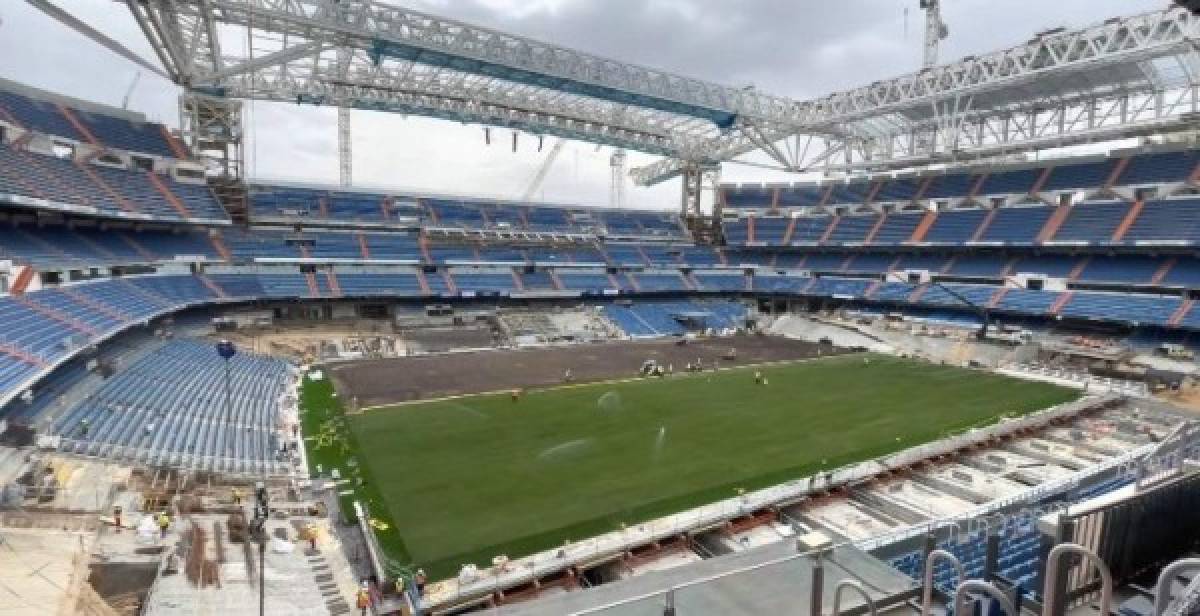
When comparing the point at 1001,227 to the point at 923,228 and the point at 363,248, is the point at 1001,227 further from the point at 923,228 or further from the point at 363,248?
the point at 363,248

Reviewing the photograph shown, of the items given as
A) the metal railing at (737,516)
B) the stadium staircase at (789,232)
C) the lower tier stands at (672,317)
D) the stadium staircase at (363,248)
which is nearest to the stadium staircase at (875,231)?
the stadium staircase at (789,232)

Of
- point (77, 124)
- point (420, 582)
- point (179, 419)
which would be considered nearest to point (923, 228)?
point (420, 582)

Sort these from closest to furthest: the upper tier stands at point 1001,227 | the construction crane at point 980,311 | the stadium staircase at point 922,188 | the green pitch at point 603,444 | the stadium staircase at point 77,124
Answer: the green pitch at point 603,444
the stadium staircase at point 77,124
the upper tier stands at point 1001,227
the construction crane at point 980,311
the stadium staircase at point 922,188

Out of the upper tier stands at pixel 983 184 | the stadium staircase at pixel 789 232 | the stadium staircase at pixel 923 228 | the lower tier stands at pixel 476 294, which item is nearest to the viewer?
the lower tier stands at pixel 476 294

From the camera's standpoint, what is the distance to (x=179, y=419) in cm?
2005

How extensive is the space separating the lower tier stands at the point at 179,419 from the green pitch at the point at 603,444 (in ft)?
6.41

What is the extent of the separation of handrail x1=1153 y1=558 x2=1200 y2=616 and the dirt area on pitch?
26.4 m

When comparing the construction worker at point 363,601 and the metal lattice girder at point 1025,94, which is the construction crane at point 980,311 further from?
the construction worker at point 363,601

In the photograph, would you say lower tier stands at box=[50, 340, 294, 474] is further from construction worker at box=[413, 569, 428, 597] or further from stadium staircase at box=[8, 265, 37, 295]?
construction worker at box=[413, 569, 428, 597]

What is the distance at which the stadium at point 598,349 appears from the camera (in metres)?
11.5

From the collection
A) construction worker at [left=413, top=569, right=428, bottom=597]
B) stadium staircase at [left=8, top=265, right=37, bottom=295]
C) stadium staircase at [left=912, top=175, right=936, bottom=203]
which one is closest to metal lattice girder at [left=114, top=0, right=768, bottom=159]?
stadium staircase at [left=8, top=265, right=37, bottom=295]

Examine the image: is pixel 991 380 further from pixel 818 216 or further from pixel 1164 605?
pixel 1164 605

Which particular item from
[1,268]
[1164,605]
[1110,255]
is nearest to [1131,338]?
[1110,255]

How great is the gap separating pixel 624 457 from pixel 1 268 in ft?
72.2
